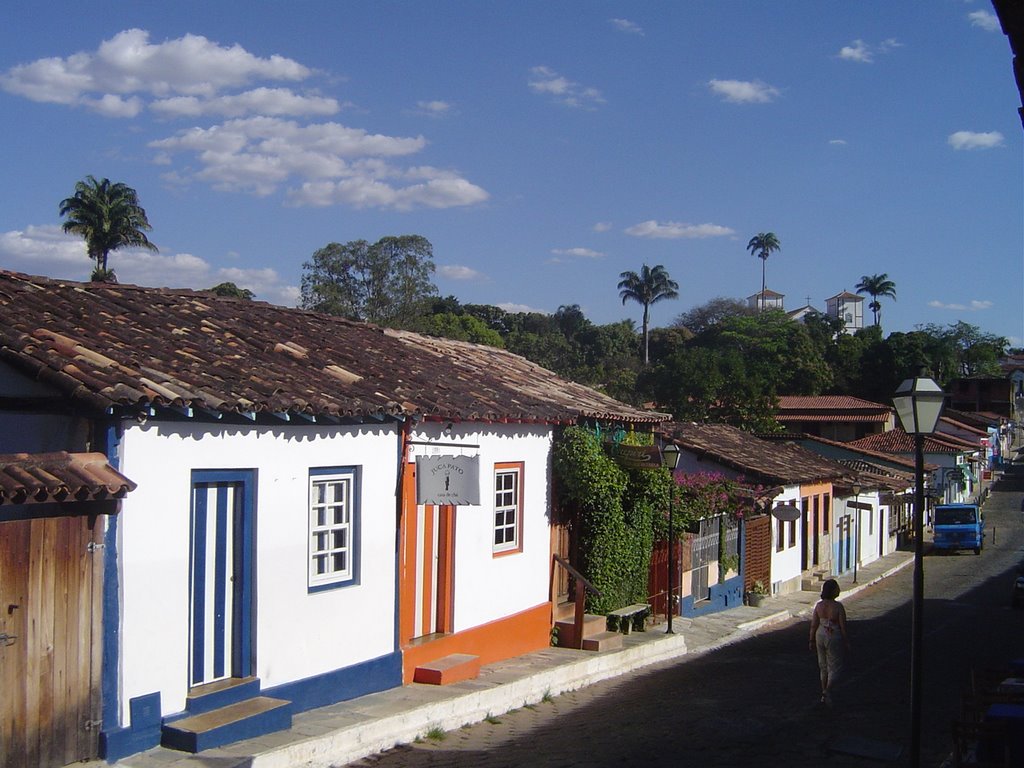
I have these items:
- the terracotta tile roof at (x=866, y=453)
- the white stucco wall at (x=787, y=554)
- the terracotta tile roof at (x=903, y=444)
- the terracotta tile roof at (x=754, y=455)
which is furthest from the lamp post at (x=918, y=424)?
the terracotta tile roof at (x=903, y=444)

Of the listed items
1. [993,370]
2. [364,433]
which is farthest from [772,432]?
[993,370]

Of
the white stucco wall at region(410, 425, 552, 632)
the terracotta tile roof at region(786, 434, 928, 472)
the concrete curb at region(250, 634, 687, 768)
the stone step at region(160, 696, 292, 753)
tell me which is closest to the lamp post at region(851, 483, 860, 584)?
the terracotta tile roof at region(786, 434, 928, 472)

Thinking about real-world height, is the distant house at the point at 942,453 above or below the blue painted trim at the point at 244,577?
below

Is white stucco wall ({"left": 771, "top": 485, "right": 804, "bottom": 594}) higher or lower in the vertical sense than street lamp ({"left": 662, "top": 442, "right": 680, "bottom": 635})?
lower

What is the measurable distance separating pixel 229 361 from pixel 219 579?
2224mm

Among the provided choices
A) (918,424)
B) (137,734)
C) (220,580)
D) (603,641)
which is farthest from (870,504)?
(137,734)

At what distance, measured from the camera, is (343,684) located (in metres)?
10.1

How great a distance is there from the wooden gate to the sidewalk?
0.41 m

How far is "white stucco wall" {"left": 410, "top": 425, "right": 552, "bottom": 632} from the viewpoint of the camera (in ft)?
40.1

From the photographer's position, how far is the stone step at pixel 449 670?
438 inches

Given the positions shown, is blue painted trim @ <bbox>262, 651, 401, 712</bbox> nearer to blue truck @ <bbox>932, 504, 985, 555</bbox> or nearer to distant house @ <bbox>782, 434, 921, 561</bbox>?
distant house @ <bbox>782, 434, 921, 561</bbox>

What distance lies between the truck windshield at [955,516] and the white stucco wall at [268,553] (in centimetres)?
3301

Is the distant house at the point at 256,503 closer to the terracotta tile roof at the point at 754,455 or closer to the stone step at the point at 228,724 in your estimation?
the stone step at the point at 228,724

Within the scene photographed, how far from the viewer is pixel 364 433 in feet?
34.1
